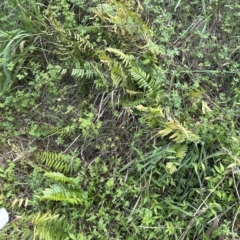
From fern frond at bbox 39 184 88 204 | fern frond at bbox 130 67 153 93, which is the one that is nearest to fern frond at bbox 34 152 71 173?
fern frond at bbox 39 184 88 204

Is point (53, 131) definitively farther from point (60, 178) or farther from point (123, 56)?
point (123, 56)

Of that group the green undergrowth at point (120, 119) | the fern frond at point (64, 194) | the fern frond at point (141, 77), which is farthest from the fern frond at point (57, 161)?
the fern frond at point (141, 77)

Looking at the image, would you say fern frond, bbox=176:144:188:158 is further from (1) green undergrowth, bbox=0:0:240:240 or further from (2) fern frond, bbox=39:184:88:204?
(2) fern frond, bbox=39:184:88:204

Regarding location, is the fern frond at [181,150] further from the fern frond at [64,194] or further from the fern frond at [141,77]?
the fern frond at [64,194]

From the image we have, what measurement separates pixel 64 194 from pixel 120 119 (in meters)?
0.59

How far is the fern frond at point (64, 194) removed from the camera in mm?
2229

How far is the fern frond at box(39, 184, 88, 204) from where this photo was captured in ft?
7.31

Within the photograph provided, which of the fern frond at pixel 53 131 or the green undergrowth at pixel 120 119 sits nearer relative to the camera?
the green undergrowth at pixel 120 119

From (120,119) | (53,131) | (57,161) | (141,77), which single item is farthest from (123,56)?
(57,161)

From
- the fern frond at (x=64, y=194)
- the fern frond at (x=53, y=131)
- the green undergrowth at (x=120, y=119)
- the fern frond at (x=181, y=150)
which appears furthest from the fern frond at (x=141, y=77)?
the fern frond at (x=64, y=194)

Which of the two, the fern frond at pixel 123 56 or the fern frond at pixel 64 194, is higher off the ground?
the fern frond at pixel 123 56

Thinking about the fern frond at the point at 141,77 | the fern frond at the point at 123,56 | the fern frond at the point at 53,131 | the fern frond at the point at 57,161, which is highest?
the fern frond at the point at 123,56

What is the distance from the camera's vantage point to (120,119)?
2.48 m

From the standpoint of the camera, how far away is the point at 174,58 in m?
2.62
